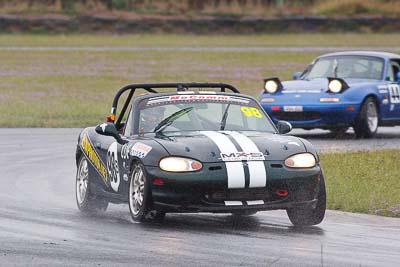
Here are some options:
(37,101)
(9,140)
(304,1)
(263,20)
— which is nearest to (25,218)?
(9,140)

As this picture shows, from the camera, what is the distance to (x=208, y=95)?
11.8m

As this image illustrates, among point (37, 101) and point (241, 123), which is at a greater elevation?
point (241, 123)

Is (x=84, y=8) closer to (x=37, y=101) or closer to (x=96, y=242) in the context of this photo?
(x=37, y=101)

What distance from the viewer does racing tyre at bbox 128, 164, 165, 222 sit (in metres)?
10.4

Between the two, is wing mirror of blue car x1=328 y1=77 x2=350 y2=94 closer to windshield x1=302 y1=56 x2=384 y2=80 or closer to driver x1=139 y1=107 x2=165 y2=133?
windshield x1=302 y1=56 x2=384 y2=80

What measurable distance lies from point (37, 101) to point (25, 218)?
17194mm

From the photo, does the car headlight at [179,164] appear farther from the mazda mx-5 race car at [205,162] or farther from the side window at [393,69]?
A: the side window at [393,69]

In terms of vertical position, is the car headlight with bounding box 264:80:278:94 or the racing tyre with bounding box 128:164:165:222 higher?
the racing tyre with bounding box 128:164:165:222

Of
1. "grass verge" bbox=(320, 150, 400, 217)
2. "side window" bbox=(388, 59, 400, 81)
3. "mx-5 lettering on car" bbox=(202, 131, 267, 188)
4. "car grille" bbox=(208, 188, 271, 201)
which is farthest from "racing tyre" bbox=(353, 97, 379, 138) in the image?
"car grille" bbox=(208, 188, 271, 201)

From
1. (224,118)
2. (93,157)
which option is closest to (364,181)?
(224,118)

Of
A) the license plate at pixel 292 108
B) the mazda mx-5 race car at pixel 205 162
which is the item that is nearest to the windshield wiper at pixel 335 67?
the license plate at pixel 292 108

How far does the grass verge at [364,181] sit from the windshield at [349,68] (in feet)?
12.6

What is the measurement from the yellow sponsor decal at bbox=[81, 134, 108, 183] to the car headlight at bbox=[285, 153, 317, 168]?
6.36ft

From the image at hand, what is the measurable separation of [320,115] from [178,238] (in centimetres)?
1056
